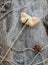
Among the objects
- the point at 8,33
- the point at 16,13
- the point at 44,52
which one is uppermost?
the point at 16,13

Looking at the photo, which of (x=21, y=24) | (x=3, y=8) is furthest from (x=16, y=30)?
(x=3, y=8)

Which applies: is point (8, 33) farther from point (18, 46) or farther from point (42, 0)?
point (42, 0)

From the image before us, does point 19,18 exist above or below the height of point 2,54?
above

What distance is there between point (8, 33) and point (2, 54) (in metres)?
0.14

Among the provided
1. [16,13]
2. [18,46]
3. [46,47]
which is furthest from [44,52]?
[16,13]

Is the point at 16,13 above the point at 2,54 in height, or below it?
above

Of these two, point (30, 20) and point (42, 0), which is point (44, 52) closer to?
point (30, 20)

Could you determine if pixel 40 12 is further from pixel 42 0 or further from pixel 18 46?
pixel 18 46

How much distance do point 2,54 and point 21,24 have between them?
0.73ft

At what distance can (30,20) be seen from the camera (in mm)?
1731

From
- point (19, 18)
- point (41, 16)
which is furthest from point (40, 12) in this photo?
point (19, 18)

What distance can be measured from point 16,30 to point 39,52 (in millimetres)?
199

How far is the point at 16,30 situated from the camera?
5.77 ft

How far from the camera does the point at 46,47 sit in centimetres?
178
